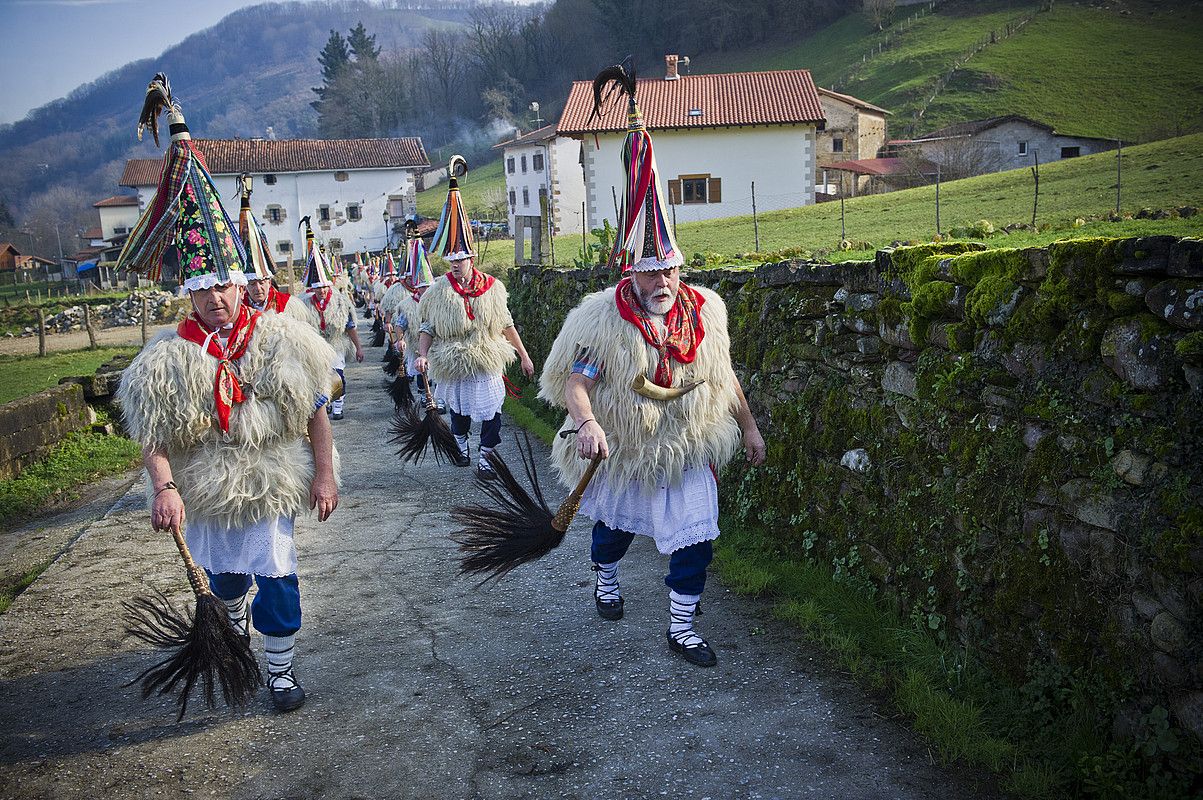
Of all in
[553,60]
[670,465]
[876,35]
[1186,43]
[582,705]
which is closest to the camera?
[582,705]

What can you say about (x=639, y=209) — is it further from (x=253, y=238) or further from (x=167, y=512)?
(x=253, y=238)

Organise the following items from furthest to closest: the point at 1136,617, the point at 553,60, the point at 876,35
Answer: the point at 553,60
the point at 876,35
the point at 1136,617

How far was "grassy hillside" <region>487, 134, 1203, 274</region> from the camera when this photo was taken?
9984mm

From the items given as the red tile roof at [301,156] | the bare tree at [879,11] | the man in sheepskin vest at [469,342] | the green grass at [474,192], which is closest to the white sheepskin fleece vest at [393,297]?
the man in sheepskin vest at [469,342]

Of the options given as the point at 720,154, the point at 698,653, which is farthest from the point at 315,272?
the point at 720,154

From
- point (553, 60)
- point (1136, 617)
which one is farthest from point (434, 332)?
point (553, 60)

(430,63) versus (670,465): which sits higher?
(430,63)

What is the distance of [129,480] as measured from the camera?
9.34 metres

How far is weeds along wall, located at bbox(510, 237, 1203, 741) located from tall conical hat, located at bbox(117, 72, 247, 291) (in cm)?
328

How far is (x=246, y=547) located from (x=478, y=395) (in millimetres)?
4499

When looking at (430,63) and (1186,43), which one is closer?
(1186,43)

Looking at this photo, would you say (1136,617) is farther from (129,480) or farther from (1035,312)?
(129,480)

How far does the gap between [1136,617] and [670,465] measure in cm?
214

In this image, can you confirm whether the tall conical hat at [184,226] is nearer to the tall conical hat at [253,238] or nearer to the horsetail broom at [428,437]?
the tall conical hat at [253,238]
